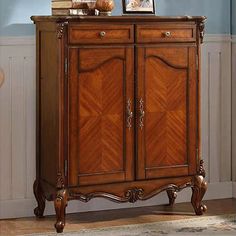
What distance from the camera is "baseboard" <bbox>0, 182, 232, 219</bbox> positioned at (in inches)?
167

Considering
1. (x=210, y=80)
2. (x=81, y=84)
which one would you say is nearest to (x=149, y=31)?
(x=81, y=84)

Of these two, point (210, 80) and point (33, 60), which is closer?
point (33, 60)

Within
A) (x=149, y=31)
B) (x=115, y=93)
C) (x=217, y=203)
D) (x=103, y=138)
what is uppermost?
(x=149, y=31)

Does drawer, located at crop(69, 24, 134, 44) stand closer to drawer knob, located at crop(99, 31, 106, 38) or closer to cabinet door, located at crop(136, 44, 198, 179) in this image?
drawer knob, located at crop(99, 31, 106, 38)

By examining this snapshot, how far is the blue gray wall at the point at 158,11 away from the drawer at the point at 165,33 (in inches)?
17.2

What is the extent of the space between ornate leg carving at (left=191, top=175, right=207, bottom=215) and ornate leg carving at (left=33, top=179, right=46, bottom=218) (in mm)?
868

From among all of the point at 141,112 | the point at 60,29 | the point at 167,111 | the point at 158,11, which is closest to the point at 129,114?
the point at 141,112

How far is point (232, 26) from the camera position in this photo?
15.4 feet

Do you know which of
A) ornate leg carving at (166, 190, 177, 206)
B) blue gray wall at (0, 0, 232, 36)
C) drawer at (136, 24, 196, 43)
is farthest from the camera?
ornate leg carving at (166, 190, 177, 206)

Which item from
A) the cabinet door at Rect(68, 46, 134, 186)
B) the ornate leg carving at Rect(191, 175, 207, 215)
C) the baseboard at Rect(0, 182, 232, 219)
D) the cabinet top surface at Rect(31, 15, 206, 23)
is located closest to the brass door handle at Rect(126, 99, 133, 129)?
the cabinet door at Rect(68, 46, 134, 186)

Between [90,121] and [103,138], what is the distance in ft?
0.40

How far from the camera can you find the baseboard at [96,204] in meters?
4.24

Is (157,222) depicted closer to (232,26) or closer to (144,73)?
(144,73)

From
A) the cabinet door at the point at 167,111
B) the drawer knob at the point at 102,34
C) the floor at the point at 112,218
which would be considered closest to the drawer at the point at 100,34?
the drawer knob at the point at 102,34
